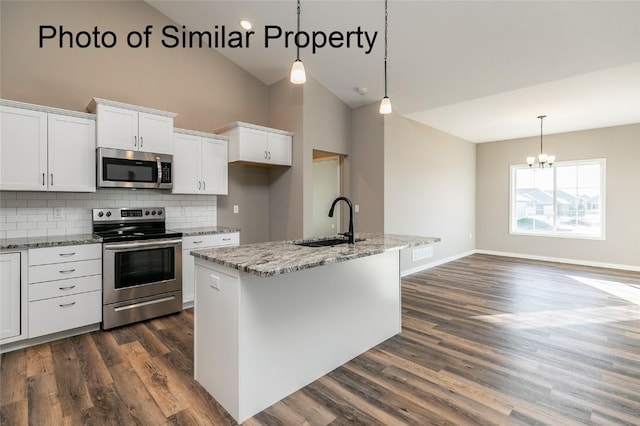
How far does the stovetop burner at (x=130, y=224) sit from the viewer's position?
330 centimetres

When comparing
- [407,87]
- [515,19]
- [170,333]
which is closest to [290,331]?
[170,333]

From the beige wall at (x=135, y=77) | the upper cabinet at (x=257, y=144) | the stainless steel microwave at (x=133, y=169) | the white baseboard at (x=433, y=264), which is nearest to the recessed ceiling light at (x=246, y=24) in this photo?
the beige wall at (x=135, y=77)

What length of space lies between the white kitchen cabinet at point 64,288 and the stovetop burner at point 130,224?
0.92ft

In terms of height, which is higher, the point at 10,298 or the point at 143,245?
the point at 143,245

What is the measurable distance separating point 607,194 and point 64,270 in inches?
338

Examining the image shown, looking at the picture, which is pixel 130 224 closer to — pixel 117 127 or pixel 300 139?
pixel 117 127

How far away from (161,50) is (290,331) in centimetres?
398

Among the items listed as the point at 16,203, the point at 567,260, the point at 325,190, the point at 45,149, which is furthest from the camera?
the point at 567,260

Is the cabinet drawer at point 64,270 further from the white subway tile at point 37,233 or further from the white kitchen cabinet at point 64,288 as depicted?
the white subway tile at point 37,233

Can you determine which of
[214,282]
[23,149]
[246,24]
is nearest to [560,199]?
[246,24]

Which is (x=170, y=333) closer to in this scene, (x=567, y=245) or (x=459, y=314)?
(x=459, y=314)

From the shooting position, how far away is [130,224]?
144 inches

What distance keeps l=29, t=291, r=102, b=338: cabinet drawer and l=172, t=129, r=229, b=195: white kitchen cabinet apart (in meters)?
1.44

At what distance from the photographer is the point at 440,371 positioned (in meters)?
2.39
